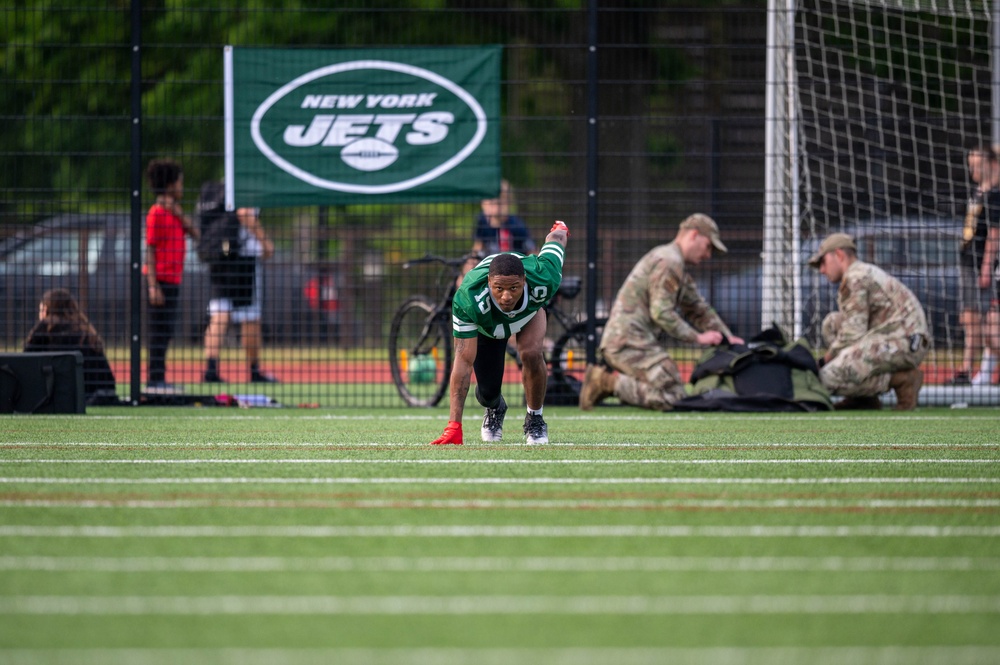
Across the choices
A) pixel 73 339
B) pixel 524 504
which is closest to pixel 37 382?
pixel 73 339

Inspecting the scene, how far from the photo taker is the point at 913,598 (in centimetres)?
398

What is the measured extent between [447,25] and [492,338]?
1295 cm

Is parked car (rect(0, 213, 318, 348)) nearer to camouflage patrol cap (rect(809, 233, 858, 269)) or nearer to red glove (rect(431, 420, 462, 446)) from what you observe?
camouflage patrol cap (rect(809, 233, 858, 269))

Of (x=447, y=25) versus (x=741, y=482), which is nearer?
(x=741, y=482)

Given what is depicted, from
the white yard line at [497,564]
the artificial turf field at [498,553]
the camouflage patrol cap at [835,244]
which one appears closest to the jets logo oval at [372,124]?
the camouflage patrol cap at [835,244]

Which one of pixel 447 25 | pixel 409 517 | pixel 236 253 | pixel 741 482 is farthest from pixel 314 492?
pixel 447 25

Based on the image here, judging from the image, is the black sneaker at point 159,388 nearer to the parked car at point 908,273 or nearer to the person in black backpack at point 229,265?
the person in black backpack at point 229,265

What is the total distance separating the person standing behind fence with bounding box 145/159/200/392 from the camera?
1248cm

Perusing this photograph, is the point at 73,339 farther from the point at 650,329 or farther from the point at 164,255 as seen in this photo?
the point at 650,329

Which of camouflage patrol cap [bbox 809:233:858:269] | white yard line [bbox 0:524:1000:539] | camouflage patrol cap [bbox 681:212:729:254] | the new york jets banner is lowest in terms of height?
white yard line [bbox 0:524:1000:539]

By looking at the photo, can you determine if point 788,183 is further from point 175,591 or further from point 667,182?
point 175,591

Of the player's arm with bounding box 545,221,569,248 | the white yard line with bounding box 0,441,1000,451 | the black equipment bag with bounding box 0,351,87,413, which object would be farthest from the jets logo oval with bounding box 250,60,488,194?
the white yard line with bounding box 0,441,1000,451

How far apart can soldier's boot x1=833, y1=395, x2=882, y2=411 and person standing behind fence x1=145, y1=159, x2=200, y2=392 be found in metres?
5.65

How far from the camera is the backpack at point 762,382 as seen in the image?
36.7 ft
